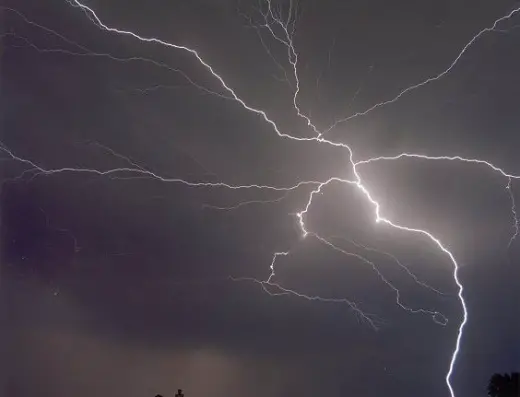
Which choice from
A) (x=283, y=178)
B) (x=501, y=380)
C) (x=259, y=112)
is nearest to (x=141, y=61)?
(x=259, y=112)

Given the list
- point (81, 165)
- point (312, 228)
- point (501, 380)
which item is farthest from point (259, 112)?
point (501, 380)

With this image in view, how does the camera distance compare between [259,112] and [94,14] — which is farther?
[259,112]

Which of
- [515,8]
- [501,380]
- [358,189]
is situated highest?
[515,8]

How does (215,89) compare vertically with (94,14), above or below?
below

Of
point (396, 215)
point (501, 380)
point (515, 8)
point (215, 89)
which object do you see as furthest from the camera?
point (501, 380)

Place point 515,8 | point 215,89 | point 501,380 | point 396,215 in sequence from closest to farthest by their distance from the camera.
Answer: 1. point 515,8
2. point 215,89
3. point 396,215
4. point 501,380

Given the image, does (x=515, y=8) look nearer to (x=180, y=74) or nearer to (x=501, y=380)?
(x=180, y=74)
